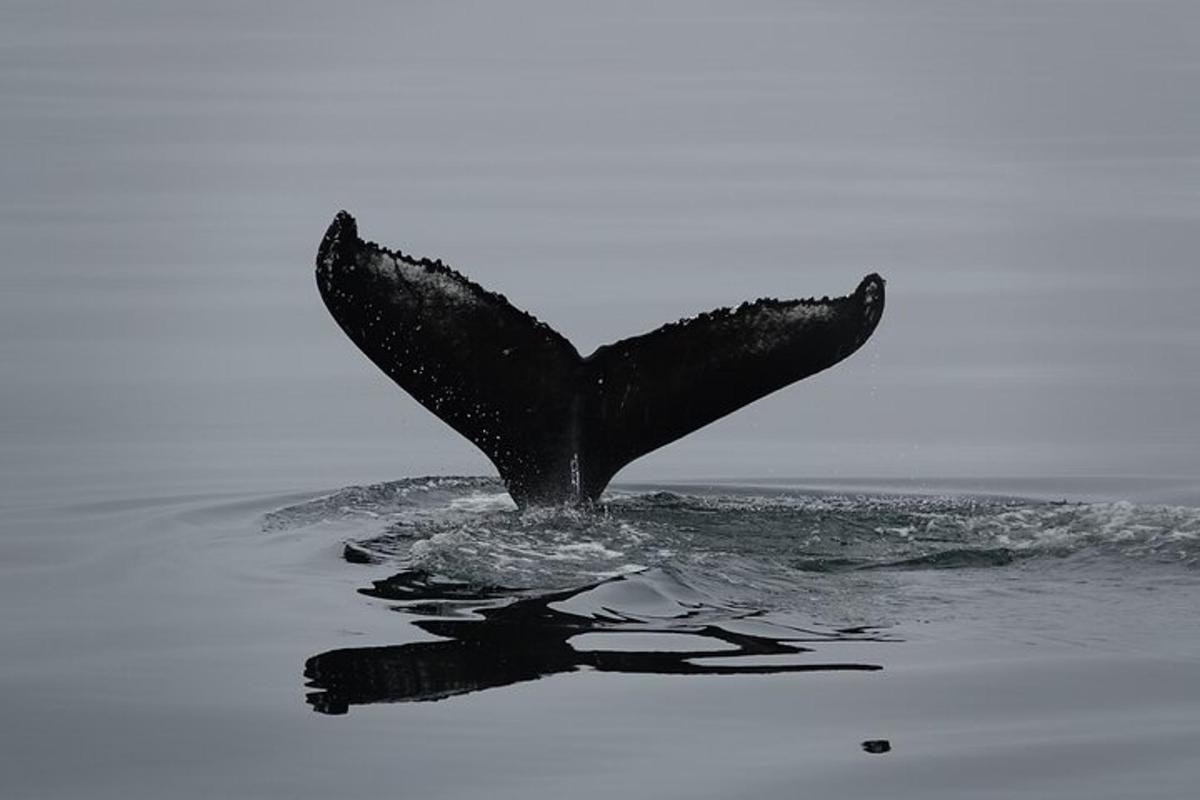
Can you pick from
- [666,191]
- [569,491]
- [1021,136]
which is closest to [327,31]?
[1021,136]

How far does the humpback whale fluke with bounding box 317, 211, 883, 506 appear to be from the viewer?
347 inches

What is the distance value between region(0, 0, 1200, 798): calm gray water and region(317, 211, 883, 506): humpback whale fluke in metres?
0.36

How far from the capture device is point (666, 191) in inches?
938

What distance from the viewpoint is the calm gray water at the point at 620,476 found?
678 cm

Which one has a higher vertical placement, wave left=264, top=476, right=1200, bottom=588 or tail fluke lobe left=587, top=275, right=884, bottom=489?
tail fluke lobe left=587, top=275, right=884, bottom=489

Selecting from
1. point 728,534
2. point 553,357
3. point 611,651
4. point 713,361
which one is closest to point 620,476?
point 728,534

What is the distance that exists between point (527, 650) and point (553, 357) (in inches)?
69.5

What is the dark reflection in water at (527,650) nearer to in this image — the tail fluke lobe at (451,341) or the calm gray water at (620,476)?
the calm gray water at (620,476)

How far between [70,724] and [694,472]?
20.4ft

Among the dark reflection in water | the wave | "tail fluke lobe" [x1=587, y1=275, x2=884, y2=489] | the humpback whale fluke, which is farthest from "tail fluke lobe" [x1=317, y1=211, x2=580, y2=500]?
the dark reflection in water

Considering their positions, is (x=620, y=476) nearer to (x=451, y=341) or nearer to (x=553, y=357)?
(x=553, y=357)

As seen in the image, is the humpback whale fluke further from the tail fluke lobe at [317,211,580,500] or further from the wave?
the wave

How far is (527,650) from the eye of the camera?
7547 millimetres

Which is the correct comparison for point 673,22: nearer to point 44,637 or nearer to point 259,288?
point 259,288
